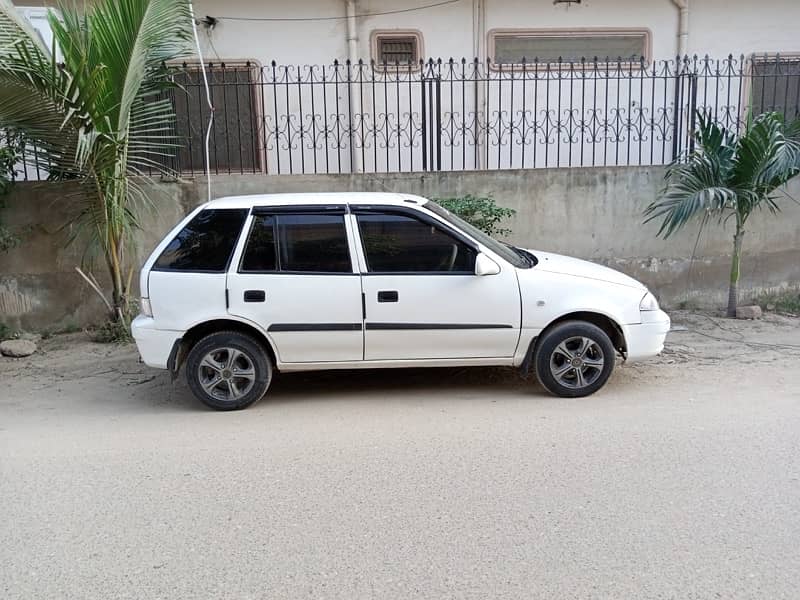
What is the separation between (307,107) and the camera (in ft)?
32.6

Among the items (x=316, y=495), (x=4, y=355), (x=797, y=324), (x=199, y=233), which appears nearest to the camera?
(x=316, y=495)

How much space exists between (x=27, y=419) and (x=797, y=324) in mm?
8046

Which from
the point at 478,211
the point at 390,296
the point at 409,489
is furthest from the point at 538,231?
the point at 409,489

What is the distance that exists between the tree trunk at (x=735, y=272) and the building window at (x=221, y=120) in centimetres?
616

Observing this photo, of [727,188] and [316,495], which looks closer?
[316,495]

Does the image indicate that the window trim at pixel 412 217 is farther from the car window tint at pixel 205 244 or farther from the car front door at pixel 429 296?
the car window tint at pixel 205 244

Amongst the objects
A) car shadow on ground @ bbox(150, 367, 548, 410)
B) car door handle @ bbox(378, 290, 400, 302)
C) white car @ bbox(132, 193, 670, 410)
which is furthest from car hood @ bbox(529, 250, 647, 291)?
car door handle @ bbox(378, 290, 400, 302)

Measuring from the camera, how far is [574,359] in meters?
5.54

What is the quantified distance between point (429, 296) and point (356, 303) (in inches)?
→ 22.7

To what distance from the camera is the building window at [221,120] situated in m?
9.16

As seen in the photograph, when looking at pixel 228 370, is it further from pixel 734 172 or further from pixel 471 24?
pixel 471 24

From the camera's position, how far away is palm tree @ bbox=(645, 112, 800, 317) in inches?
299

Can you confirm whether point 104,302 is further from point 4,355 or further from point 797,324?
point 797,324

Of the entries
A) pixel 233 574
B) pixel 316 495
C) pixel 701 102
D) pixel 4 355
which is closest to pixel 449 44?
pixel 701 102
